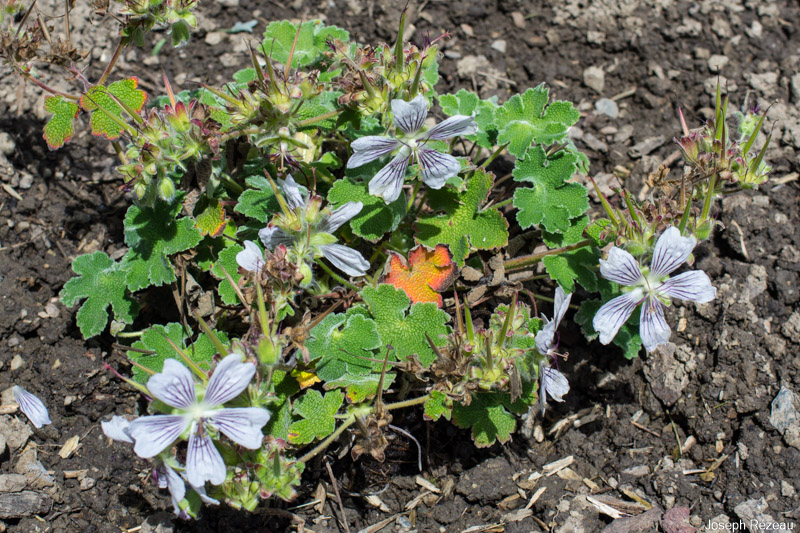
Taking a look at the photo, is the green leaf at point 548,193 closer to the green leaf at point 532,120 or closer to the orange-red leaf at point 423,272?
the green leaf at point 532,120

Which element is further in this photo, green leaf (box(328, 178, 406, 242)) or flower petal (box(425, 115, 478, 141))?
green leaf (box(328, 178, 406, 242))

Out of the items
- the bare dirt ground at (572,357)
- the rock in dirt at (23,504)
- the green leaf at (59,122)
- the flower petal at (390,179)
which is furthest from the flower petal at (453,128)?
the rock in dirt at (23,504)

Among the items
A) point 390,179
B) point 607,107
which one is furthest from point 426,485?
point 607,107

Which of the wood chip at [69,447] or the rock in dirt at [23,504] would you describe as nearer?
the rock in dirt at [23,504]

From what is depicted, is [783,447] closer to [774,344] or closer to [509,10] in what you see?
[774,344]

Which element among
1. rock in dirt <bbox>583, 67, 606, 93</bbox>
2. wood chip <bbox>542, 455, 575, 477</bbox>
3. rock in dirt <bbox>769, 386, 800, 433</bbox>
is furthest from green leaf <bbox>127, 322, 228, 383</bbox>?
rock in dirt <bbox>583, 67, 606, 93</bbox>

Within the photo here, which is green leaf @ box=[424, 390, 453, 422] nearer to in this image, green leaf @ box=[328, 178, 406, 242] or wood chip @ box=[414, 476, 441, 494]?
wood chip @ box=[414, 476, 441, 494]
